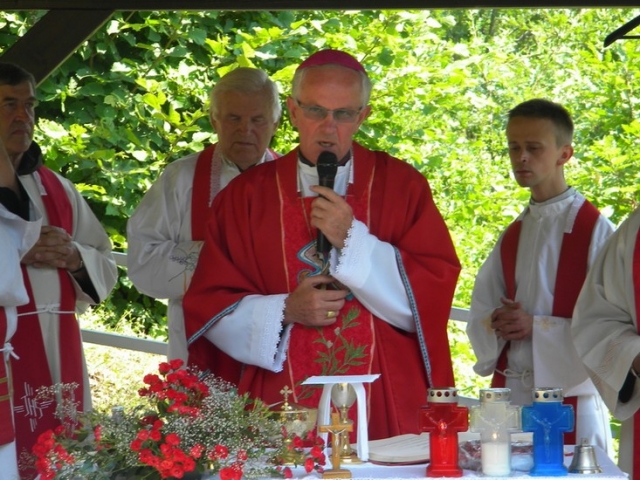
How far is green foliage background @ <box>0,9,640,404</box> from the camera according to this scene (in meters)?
10.9

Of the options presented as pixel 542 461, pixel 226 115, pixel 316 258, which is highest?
pixel 226 115

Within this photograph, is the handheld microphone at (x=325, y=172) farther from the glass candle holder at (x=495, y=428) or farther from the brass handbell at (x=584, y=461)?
the brass handbell at (x=584, y=461)

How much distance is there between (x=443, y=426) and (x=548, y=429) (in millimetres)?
270

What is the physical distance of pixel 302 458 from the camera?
3.30 m

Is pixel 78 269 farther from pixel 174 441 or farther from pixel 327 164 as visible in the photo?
pixel 174 441

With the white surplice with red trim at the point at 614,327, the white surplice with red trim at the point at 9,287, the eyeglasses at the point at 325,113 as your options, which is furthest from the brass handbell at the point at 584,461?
the white surplice with red trim at the point at 9,287

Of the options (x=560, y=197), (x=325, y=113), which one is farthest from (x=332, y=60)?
(x=560, y=197)

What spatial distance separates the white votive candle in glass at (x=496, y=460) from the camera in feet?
10.6

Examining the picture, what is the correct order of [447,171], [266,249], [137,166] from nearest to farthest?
1. [266,249]
2. [137,166]
3. [447,171]

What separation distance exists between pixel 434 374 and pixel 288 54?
7.27m

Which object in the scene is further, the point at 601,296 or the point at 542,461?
the point at 601,296

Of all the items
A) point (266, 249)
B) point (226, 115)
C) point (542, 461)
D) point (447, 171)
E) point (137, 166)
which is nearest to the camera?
point (542, 461)

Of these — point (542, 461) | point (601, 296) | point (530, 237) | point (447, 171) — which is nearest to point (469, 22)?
point (447, 171)

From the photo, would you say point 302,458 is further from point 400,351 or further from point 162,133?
point 162,133
